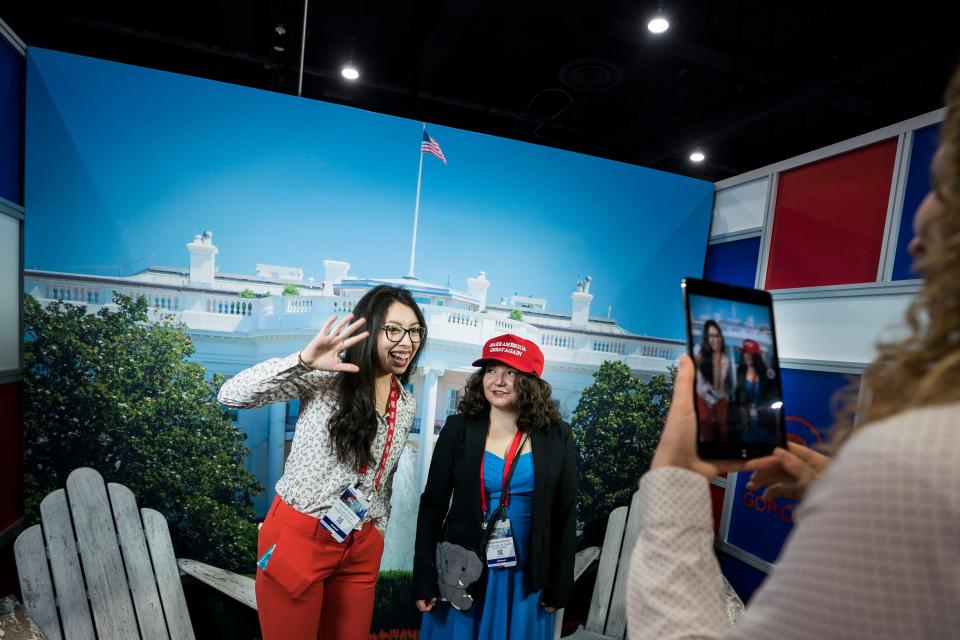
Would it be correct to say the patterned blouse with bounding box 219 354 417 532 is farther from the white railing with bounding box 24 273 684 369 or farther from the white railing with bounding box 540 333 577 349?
the white railing with bounding box 540 333 577 349

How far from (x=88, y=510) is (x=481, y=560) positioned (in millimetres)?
1842

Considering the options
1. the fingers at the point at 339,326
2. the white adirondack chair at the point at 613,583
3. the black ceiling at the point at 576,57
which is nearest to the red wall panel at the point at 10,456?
the fingers at the point at 339,326

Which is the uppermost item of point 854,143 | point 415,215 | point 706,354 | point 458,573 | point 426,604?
point 854,143

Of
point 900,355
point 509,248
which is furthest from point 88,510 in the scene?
point 900,355

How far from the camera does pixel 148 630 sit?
2447 millimetres

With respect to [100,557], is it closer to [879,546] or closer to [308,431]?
[308,431]

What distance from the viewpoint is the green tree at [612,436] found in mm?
3432

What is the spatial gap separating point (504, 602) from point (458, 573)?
271 millimetres

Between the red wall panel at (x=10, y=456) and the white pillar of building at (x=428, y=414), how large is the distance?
2.05 m

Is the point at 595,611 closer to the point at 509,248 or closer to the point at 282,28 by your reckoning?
the point at 509,248

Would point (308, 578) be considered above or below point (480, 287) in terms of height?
below

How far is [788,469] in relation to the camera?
39.9 inches

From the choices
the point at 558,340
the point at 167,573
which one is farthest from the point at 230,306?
the point at 558,340

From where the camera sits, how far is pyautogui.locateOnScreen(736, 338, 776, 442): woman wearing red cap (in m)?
1.00
